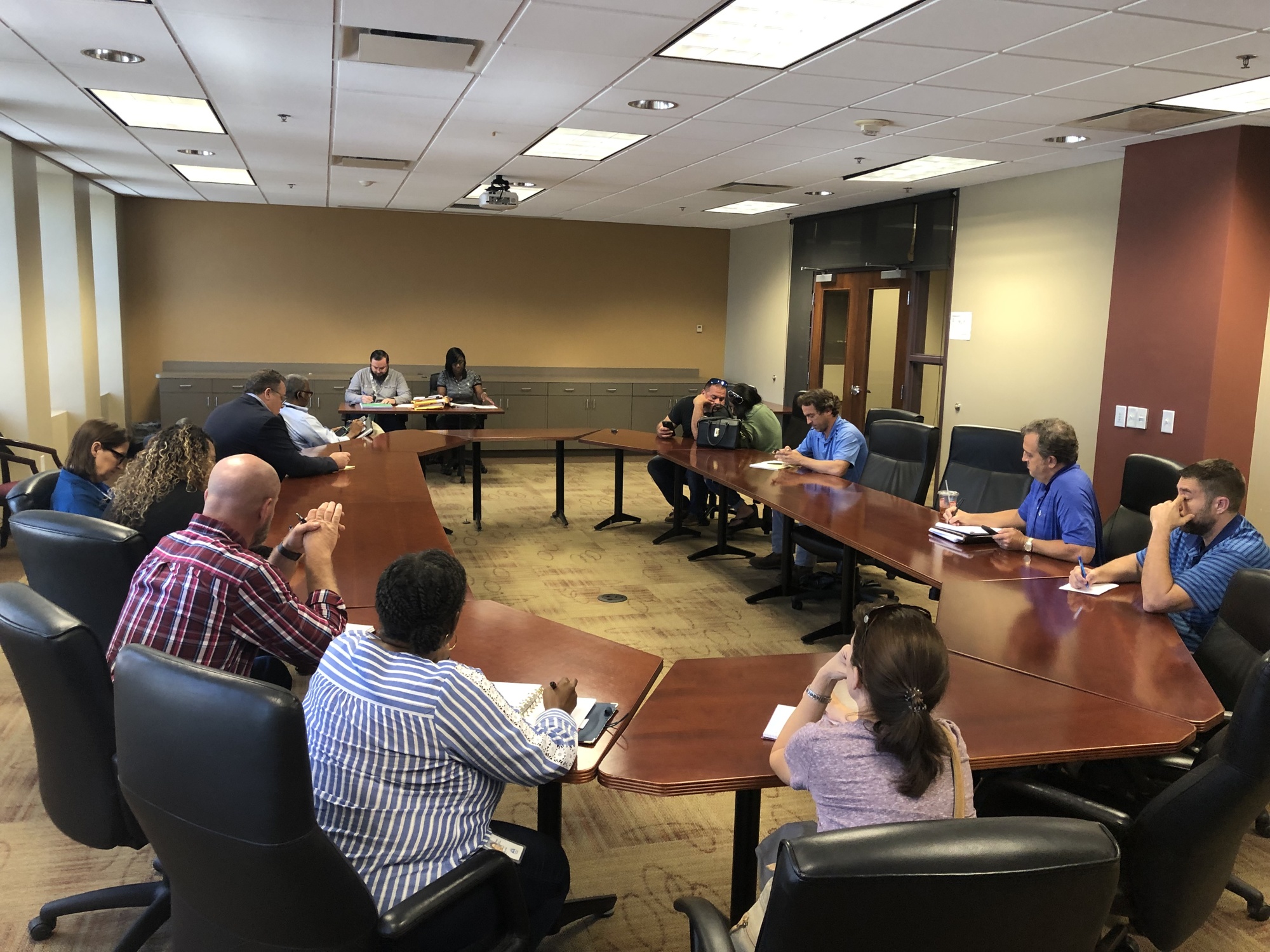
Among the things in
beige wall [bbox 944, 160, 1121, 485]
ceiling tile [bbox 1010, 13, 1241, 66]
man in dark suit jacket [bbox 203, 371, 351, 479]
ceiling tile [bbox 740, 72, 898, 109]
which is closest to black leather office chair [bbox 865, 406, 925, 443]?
beige wall [bbox 944, 160, 1121, 485]

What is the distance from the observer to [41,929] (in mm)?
2410

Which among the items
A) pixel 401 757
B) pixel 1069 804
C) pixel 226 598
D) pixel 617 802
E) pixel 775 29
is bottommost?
pixel 617 802

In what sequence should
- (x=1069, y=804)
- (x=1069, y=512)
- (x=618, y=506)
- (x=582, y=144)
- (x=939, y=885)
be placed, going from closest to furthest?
1. (x=939, y=885)
2. (x=1069, y=804)
3. (x=1069, y=512)
4. (x=582, y=144)
5. (x=618, y=506)

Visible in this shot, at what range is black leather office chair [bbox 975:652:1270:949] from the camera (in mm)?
1861

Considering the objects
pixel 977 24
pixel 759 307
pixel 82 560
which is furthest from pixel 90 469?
pixel 759 307

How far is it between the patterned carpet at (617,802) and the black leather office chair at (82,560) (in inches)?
28.0

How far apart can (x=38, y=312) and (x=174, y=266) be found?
372cm

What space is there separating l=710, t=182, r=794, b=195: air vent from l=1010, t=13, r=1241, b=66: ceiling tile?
413cm

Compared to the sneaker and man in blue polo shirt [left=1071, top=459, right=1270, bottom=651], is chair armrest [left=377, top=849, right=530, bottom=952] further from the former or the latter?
the sneaker

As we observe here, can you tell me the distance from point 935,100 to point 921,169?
242 cm

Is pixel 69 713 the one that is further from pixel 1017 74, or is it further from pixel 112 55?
pixel 1017 74

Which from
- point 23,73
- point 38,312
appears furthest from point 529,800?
point 38,312

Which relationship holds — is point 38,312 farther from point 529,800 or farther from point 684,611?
point 529,800

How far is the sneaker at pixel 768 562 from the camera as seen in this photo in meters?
6.23
